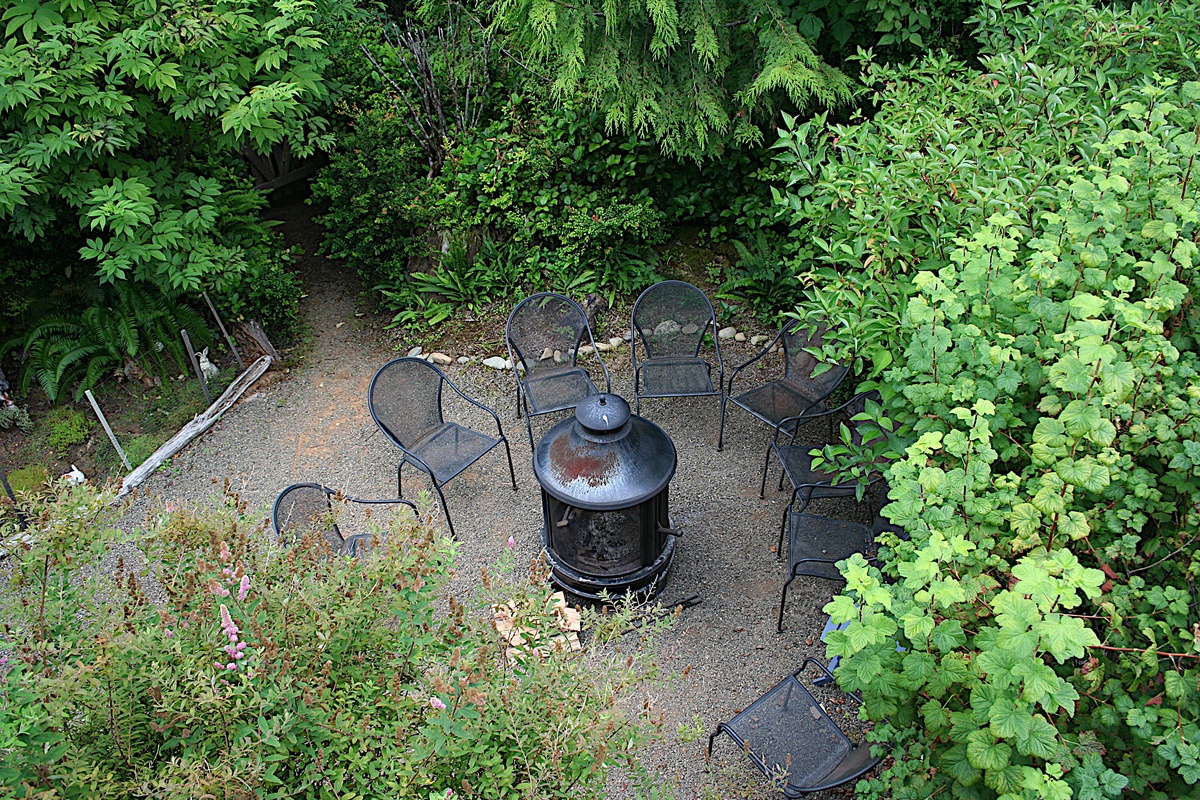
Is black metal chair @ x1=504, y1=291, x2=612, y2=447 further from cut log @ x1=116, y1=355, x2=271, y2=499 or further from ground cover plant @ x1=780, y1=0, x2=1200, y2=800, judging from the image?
ground cover plant @ x1=780, y1=0, x2=1200, y2=800

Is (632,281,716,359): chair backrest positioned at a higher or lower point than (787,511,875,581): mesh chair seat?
higher

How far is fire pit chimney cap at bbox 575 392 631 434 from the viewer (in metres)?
4.57

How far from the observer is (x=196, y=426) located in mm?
6531

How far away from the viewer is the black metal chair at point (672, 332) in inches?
251

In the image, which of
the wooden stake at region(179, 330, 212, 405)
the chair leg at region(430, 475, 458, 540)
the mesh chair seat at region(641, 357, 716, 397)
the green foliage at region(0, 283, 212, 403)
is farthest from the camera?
the green foliage at region(0, 283, 212, 403)

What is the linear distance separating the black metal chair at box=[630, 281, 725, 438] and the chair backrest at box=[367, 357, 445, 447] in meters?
1.60

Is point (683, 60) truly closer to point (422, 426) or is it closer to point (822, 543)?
point (422, 426)

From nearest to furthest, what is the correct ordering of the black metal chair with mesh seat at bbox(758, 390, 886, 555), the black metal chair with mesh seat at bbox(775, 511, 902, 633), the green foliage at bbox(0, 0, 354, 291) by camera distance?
the black metal chair with mesh seat at bbox(775, 511, 902, 633) < the black metal chair with mesh seat at bbox(758, 390, 886, 555) < the green foliage at bbox(0, 0, 354, 291)

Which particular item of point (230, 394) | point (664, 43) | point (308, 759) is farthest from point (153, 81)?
point (308, 759)

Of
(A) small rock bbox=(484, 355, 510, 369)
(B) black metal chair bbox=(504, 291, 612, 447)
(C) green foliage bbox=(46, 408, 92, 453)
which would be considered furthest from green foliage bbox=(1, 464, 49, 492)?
(B) black metal chair bbox=(504, 291, 612, 447)

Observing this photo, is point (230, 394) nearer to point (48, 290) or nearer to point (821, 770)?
point (48, 290)

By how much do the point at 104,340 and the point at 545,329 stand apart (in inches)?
152

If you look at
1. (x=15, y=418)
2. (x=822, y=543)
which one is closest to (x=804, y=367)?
(x=822, y=543)

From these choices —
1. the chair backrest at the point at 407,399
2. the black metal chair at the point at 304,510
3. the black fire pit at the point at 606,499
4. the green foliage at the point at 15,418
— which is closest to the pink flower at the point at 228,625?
the black metal chair at the point at 304,510
